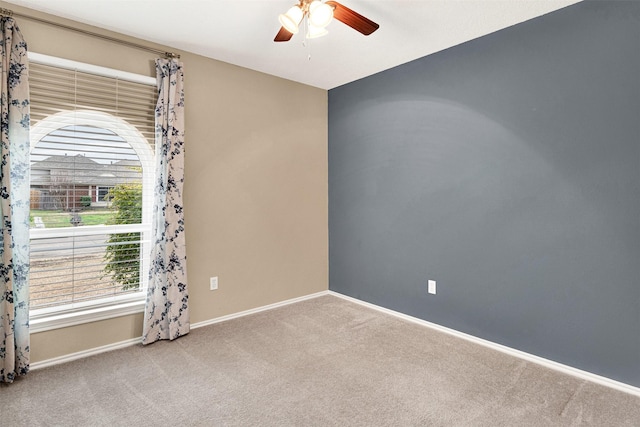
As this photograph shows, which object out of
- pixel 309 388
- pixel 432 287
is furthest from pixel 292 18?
pixel 432 287

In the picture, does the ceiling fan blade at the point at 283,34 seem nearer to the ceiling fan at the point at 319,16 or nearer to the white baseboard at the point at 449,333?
the ceiling fan at the point at 319,16

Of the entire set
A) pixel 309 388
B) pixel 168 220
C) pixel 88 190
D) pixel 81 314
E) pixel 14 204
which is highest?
pixel 88 190

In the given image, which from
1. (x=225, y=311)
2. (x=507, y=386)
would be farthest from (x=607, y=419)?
(x=225, y=311)

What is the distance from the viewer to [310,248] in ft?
13.4

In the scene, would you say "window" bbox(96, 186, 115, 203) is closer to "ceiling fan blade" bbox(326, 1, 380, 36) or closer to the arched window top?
the arched window top

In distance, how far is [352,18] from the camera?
6.66 ft

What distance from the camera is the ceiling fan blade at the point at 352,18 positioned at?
6.33 ft

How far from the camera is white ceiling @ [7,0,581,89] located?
233cm

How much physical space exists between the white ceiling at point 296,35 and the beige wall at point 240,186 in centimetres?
22

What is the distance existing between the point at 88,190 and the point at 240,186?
1.27m

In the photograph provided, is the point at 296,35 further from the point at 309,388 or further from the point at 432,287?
the point at 309,388

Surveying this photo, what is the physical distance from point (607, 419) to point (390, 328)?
1.59 m

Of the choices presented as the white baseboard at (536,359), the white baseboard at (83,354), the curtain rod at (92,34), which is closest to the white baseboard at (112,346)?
the white baseboard at (83,354)

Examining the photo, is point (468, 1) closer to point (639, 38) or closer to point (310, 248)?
point (639, 38)
